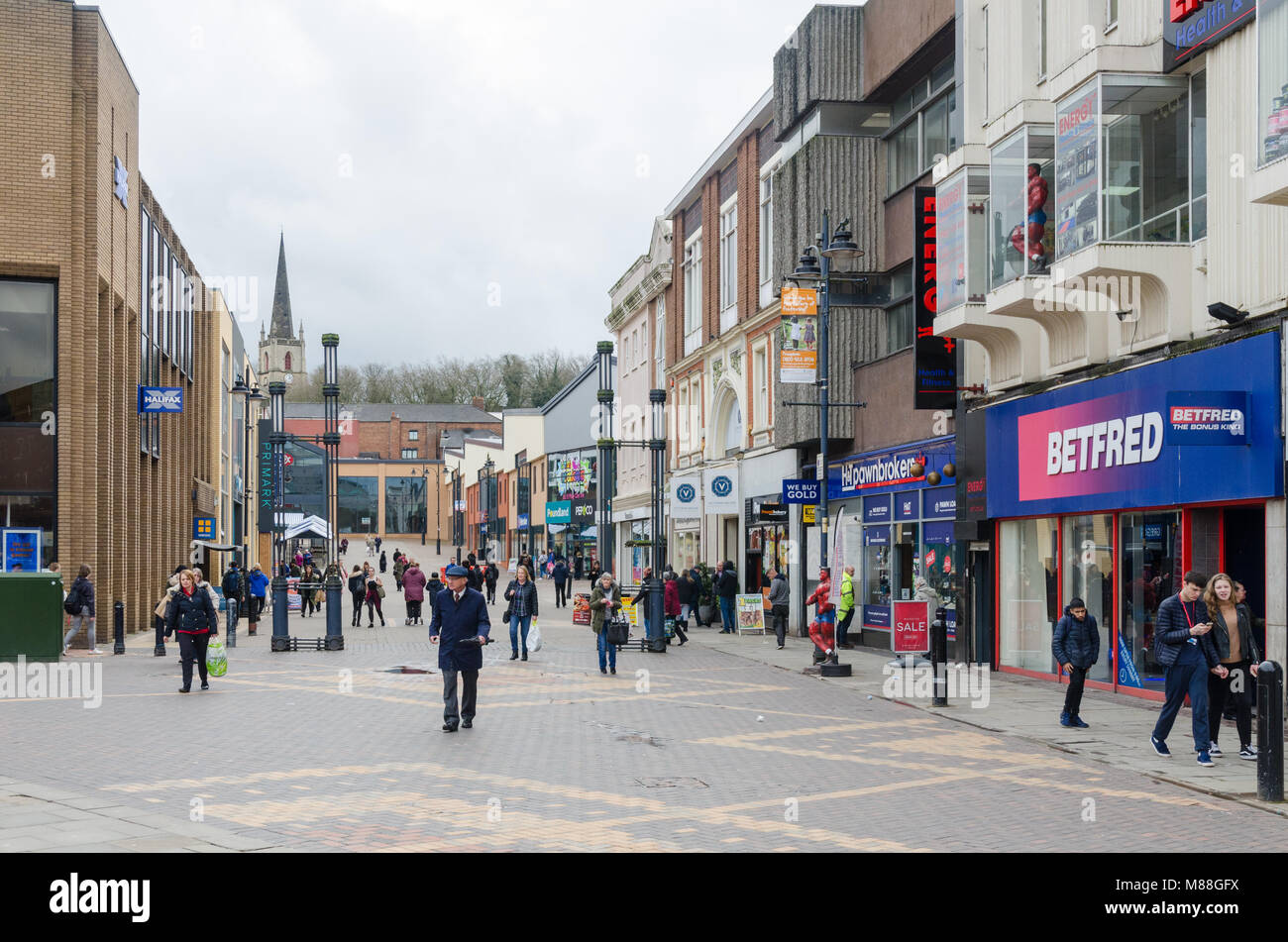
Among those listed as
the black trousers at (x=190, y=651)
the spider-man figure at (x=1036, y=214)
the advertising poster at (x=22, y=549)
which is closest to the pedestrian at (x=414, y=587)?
the advertising poster at (x=22, y=549)

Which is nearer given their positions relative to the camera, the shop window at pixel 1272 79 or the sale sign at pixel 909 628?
the shop window at pixel 1272 79

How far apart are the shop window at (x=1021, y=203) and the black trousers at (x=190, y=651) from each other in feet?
40.9

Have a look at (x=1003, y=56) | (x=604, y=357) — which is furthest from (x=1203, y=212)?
(x=604, y=357)

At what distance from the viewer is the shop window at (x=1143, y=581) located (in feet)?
53.9

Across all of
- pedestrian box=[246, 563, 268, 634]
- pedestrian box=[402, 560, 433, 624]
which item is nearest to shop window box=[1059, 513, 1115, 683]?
pedestrian box=[402, 560, 433, 624]

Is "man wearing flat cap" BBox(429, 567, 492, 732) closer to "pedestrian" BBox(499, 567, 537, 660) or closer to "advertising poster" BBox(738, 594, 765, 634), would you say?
"pedestrian" BBox(499, 567, 537, 660)

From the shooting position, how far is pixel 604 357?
33.9m

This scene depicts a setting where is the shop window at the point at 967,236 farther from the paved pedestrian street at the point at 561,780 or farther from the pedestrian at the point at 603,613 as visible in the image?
the pedestrian at the point at 603,613

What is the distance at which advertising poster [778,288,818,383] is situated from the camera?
79.2 ft

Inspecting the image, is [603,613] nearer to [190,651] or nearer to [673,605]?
[190,651]

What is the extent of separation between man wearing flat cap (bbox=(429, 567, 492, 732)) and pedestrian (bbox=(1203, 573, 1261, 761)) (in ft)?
23.4

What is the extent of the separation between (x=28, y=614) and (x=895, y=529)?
51.1ft

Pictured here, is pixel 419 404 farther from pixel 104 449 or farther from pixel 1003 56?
pixel 1003 56

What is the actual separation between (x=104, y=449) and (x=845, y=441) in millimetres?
15607
